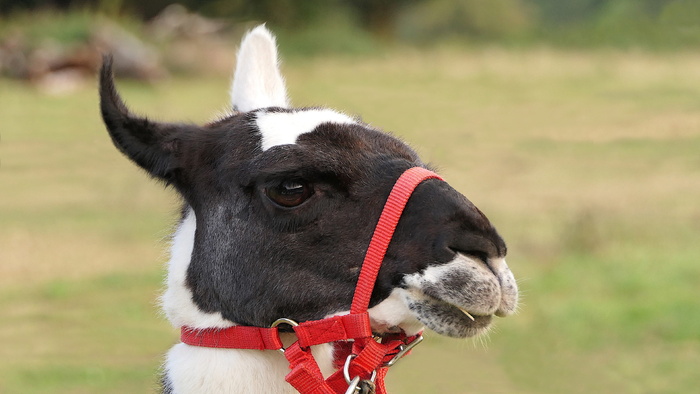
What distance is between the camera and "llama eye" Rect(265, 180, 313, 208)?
3.21 m

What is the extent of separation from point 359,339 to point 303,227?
432 millimetres

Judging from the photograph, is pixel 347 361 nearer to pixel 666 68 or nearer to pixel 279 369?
pixel 279 369

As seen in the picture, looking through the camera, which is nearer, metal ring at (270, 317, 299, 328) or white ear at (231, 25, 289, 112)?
metal ring at (270, 317, 299, 328)

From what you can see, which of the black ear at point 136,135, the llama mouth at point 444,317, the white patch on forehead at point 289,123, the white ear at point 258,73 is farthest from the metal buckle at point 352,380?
the white ear at point 258,73

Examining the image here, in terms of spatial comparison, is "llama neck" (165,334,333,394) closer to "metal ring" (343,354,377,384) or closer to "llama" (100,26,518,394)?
"llama" (100,26,518,394)

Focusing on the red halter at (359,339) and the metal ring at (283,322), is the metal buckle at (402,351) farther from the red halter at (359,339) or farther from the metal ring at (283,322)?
the metal ring at (283,322)

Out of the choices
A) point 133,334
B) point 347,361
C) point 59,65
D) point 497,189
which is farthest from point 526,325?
A: point 59,65

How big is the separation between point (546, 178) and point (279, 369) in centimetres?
1235

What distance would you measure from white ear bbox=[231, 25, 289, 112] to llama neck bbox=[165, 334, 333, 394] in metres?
1.27

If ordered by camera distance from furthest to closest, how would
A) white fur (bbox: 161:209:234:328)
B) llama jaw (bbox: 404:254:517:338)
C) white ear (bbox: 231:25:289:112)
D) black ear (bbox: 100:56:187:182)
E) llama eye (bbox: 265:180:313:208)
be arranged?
white ear (bbox: 231:25:289:112)
black ear (bbox: 100:56:187:182)
white fur (bbox: 161:209:234:328)
llama eye (bbox: 265:180:313:208)
llama jaw (bbox: 404:254:517:338)

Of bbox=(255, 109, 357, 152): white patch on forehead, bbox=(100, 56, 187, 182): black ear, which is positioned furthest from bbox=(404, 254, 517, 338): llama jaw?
bbox=(100, 56, 187, 182): black ear

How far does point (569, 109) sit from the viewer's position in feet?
64.6

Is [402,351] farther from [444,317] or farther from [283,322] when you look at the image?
[283,322]

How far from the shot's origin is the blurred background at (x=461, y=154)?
8.78 m
